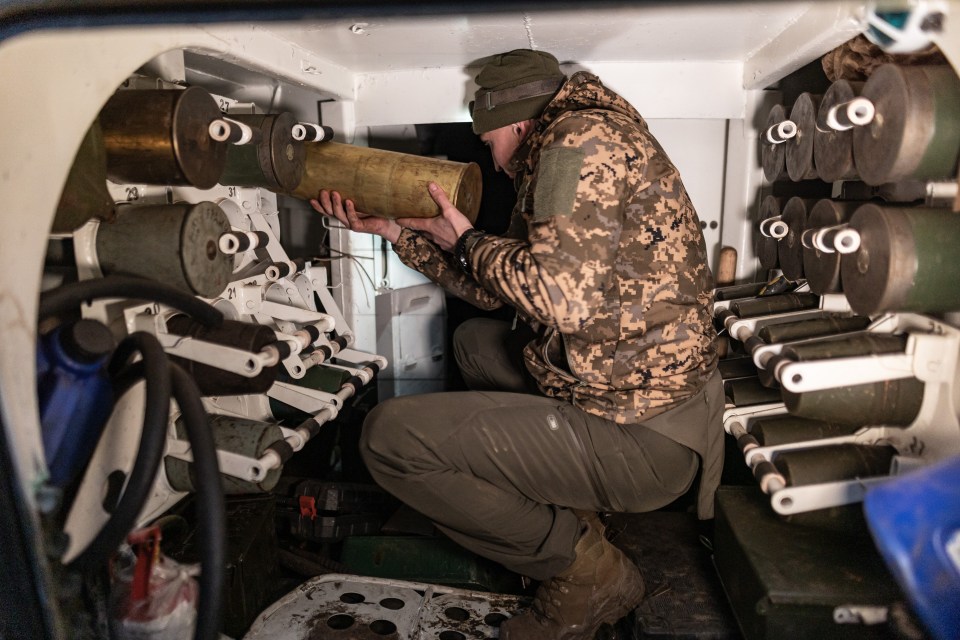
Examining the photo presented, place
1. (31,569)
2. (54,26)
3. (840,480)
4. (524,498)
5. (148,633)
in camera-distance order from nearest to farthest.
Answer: (54,26)
(31,569)
(148,633)
(840,480)
(524,498)

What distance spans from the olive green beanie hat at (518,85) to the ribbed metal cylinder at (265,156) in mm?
722

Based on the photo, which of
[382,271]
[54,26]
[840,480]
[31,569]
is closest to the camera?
[54,26]

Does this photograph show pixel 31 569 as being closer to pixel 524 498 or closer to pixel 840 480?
pixel 524 498

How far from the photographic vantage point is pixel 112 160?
182cm

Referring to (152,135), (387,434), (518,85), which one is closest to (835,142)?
(518,85)

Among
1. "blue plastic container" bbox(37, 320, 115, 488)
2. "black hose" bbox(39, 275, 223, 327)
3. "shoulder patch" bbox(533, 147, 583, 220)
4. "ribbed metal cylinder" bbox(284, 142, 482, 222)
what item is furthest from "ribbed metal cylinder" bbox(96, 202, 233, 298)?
"shoulder patch" bbox(533, 147, 583, 220)

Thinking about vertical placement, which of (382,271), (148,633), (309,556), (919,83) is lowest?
(309,556)

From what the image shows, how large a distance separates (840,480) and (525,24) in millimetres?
1771

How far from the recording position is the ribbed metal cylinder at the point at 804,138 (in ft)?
7.21

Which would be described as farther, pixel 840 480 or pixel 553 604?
pixel 553 604

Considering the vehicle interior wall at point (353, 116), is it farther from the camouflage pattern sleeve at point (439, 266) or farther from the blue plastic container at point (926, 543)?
the blue plastic container at point (926, 543)

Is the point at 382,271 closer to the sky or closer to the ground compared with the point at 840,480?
closer to the sky

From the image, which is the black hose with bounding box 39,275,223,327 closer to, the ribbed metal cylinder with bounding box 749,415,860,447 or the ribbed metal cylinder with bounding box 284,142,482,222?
the ribbed metal cylinder with bounding box 284,142,482,222

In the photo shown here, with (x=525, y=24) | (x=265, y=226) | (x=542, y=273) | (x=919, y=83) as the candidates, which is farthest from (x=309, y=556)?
(x=919, y=83)
